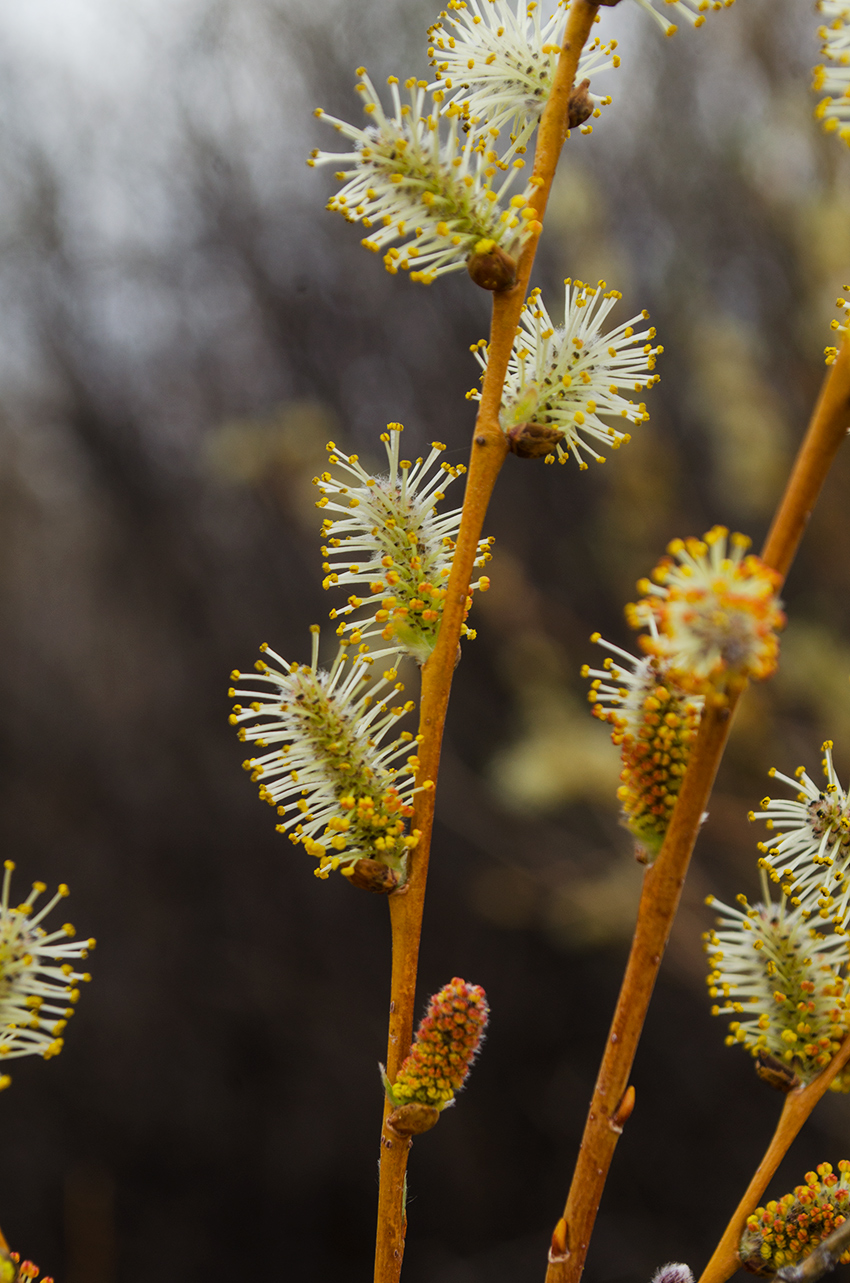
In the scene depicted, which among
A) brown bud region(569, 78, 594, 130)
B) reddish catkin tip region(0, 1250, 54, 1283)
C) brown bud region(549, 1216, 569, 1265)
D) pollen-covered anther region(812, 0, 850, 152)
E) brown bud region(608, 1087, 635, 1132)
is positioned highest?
brown bud region(569, 78, 594, 130)

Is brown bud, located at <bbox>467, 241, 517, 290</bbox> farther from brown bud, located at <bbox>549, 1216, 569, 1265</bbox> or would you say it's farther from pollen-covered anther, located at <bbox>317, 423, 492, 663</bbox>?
brown bud, located at <bbox>549, 1216, 569, 1265</bbox>

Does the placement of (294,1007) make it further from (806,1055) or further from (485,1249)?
(806,1055)

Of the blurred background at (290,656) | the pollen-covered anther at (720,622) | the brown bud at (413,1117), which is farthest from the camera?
the blurred background at (290,656)

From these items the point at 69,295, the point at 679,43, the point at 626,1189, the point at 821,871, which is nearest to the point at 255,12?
the point at 69,295

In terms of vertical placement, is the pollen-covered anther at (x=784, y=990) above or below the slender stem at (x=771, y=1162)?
above

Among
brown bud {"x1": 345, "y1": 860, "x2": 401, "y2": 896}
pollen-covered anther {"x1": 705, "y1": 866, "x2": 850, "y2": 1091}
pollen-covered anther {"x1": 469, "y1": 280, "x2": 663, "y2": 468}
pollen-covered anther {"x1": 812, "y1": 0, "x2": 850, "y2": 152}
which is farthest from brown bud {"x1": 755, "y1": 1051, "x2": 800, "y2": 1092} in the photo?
pollen-covered anther {"x1": 812, "y1": 0, "x2": 850, "y2": 152}

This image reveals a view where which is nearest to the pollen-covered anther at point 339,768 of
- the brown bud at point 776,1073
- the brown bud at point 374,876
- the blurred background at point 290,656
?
the brown bud at point 374,876

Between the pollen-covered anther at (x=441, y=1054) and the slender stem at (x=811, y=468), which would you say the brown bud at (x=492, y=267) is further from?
the pollen-covered anther at (x=441, y=1054)

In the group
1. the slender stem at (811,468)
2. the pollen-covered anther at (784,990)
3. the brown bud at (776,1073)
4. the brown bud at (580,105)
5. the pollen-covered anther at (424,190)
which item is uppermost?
the brown bud at (580,105)

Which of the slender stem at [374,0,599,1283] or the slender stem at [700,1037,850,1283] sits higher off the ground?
the slender stem at [374,0,599,1283]
